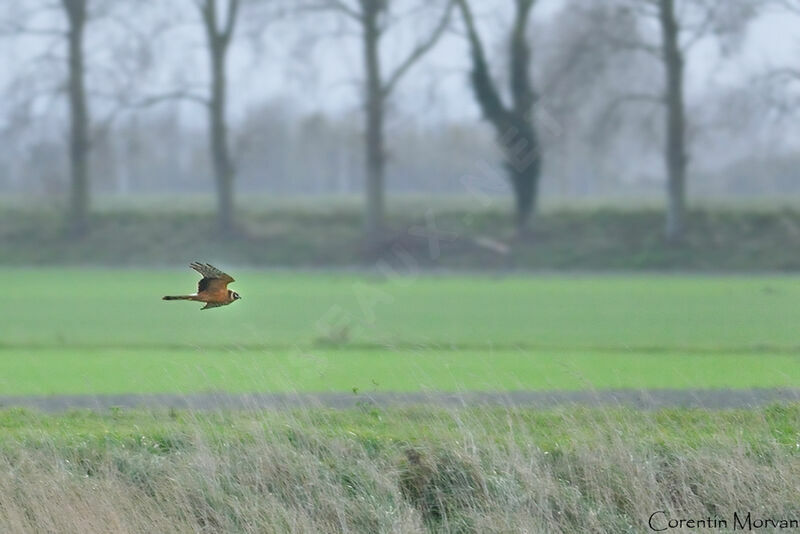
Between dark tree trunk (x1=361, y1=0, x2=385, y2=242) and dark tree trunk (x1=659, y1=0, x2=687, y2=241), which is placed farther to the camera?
dark tree trunk (x1=659, y1=0, x2=687, y2=241)

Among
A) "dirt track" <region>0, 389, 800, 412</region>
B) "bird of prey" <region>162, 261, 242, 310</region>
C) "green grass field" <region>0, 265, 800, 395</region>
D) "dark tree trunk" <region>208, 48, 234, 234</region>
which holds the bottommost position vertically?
"green grass field" <region>0, 265, 800, 395</region>

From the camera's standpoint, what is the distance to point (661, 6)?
3588 cm

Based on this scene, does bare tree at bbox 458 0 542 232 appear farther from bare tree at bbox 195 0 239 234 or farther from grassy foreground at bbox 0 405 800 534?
grassy foreground at bbox 0 405 800 534

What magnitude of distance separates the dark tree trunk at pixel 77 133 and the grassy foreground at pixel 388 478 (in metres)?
24.7

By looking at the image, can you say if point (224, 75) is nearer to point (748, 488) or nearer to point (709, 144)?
point (709, 144)

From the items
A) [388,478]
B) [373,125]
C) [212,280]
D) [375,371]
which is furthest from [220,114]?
[212,280]

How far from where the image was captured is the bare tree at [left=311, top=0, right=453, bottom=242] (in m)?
30.4

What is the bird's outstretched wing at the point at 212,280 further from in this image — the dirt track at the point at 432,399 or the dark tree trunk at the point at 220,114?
the dark tree trunk at the point at 220,114

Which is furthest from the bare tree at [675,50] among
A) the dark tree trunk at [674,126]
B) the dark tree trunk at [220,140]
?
the dark tree trunk at [220,140]

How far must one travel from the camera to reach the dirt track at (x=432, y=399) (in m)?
12.3

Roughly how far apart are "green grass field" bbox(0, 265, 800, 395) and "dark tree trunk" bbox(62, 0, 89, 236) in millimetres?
2424

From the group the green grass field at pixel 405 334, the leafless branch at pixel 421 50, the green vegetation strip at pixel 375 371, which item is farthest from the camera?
the leafless branch at pixel 421 50

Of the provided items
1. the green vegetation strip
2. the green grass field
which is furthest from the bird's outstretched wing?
the green grass field

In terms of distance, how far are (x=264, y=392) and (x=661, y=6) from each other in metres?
26.5
